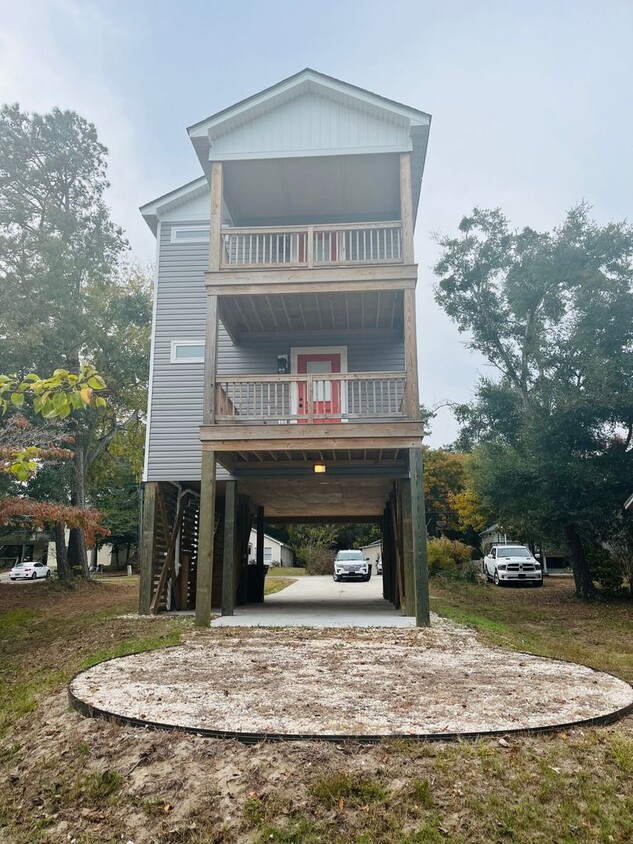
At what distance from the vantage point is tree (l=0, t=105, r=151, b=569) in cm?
2061

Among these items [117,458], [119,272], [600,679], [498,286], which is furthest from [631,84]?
[117,458]

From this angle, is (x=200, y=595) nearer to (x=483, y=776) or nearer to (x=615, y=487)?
(x=483, y=776)

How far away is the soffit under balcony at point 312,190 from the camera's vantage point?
11.8 metres

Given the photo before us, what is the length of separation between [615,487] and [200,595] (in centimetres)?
1187

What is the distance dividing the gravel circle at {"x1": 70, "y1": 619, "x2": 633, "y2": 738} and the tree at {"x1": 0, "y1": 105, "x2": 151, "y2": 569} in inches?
646

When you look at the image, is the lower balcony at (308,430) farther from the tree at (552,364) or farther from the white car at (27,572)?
the white car at (27,572)

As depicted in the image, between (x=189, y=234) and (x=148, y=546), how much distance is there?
23.3 ft

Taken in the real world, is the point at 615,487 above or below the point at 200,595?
above

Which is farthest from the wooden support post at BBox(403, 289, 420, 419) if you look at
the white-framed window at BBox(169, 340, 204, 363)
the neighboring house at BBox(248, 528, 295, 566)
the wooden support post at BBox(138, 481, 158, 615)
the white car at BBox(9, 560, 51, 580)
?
A: the neighboring house at BBox(248, 528, 295, 566)

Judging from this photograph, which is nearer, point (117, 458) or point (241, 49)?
point (241, 49)

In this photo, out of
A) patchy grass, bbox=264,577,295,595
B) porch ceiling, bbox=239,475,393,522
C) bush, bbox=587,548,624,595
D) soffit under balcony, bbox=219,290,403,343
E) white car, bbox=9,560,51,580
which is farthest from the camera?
white car, bbox=9,560,51,580

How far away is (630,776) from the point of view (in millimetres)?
3445

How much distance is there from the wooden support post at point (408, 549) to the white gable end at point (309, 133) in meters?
6.54

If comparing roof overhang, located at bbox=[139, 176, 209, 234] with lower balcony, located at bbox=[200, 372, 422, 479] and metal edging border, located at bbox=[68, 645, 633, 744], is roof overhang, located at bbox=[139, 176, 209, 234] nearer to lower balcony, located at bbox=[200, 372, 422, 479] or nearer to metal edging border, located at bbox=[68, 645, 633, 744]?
lower balcony, located at bbox=[200, 372, 422, 479]
